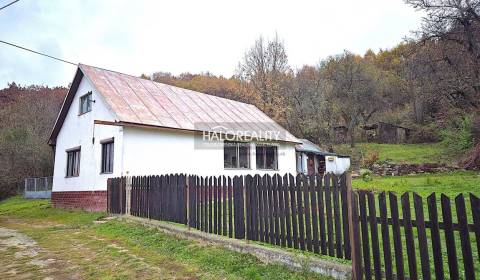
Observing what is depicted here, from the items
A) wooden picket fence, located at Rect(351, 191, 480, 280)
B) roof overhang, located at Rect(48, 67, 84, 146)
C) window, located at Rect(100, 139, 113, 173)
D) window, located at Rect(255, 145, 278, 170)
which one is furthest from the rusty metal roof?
wooden picket fence, located at Rect(351, 191, 480, 280)

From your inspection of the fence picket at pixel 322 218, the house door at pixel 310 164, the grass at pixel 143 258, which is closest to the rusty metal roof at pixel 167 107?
the grass at pixel 143 258

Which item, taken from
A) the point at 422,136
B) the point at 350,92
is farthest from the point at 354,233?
the point at 350,92

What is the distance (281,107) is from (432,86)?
15.9 metres

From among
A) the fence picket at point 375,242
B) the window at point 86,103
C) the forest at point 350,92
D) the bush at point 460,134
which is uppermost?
the forest at point 350,92

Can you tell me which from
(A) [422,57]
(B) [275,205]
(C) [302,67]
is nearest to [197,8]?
(B) [275,205]

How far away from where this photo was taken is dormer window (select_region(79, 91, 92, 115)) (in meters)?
13.8

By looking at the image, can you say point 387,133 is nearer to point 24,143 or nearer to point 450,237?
point 450,237

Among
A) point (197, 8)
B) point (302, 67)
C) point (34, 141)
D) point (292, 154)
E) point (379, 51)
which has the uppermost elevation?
point (379, 51)

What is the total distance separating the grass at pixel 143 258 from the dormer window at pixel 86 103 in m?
7.32

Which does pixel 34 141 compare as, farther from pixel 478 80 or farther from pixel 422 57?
pixel 478 80

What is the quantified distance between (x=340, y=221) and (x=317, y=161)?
74.7 ft

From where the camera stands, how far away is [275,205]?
5031mm

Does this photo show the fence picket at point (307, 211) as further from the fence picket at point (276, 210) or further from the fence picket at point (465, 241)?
the fence picket at point (465, 241)

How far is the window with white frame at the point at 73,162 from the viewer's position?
14.1m
